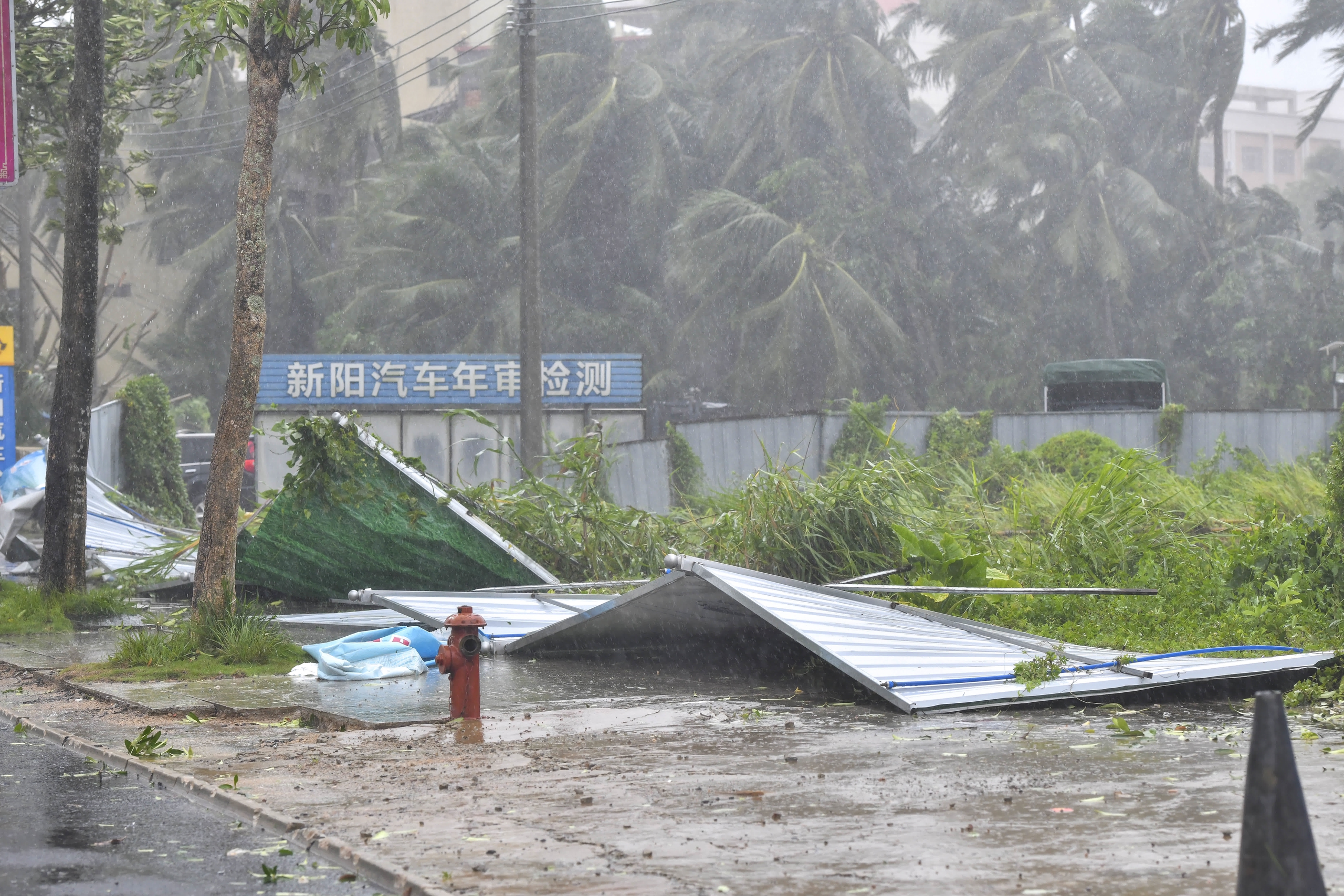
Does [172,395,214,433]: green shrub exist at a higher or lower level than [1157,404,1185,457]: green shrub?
higher

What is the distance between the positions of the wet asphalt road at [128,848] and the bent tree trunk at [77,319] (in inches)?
307

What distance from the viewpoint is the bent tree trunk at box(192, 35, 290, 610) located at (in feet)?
32.9

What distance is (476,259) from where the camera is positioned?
41875 mm

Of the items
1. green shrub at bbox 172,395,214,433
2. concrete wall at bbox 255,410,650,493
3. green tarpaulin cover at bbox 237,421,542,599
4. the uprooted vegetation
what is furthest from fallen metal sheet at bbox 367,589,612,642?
green shrub at bbox 172,395,214,433

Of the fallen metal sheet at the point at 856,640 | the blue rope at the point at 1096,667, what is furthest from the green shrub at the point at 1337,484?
the fallen metal sheet at the point at 856,640

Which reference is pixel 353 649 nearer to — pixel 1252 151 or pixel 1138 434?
pixel 1138 434

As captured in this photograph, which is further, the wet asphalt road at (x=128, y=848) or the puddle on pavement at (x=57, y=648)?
the puddle on pavement at (x=57, y=648)

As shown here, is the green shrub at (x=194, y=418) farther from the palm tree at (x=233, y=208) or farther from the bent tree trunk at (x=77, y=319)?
the bent tree trunk at (x=77, y=319)

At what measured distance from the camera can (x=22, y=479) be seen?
1702 centimetres

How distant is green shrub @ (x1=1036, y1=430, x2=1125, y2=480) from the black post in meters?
16.4

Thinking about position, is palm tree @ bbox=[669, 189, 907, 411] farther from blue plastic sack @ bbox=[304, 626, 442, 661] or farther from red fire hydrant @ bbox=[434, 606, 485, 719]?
red fire hydrant @ bbox=[434, 606, 485, 719]

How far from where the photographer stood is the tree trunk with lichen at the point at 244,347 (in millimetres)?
10023

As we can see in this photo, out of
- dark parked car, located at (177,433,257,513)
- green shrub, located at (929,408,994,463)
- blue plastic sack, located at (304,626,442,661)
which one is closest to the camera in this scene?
blue plastic sack, located at (304,626,442,661)

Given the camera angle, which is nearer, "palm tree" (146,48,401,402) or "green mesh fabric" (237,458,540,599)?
"green mesh fabric" (237,458,540,599)
